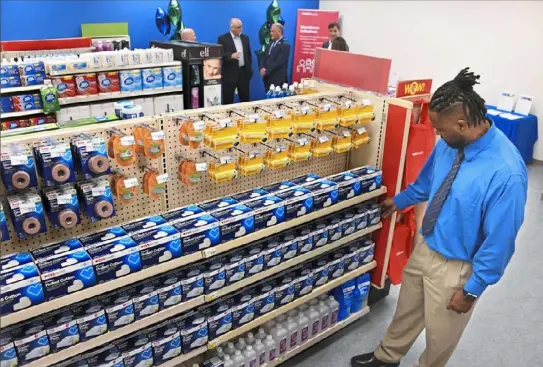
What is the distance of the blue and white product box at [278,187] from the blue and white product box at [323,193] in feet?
0.36

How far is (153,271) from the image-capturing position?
221cm

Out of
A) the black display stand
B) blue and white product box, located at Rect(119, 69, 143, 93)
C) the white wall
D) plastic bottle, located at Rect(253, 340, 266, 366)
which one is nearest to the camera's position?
plastic bottle, located at Rect(253, 340, 266, 366)

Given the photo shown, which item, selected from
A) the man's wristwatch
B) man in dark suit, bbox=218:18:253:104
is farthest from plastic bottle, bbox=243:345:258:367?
man in dark suit, bbox=218:18:253:104

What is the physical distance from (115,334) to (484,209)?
6.01ft

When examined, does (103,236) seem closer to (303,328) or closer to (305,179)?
(305,179)

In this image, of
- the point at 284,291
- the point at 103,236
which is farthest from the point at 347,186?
the point at 103,236

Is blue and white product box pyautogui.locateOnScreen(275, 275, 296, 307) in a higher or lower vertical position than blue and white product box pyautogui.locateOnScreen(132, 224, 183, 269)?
lower

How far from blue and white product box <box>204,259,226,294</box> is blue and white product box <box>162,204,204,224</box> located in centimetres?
29

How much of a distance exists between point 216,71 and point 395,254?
159 inches

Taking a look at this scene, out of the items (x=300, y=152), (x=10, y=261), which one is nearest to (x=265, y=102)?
(x=300, y=152)

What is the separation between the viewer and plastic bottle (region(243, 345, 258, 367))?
2.88m

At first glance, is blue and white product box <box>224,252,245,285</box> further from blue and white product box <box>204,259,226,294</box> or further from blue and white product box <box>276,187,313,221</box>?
blue and white product box <box>276,187,313,221</box>

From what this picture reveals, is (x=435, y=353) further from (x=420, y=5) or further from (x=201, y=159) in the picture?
(x=420, y=5)

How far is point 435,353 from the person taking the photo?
8.80ft
